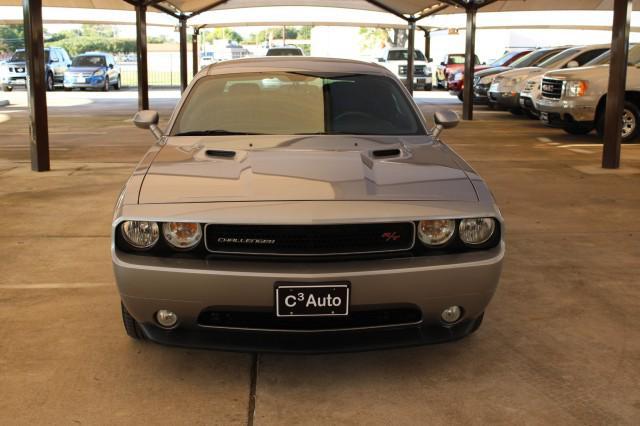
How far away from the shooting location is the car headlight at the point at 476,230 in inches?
132

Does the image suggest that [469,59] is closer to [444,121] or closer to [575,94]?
Result: [575,94]

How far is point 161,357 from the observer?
370 cm

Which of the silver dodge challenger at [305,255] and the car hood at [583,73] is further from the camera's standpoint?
the car hood at [583,73]

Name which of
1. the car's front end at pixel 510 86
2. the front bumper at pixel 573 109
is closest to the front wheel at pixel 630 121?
the front bumper at pixel 573 109

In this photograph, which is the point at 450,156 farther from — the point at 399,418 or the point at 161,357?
the point at 161,357

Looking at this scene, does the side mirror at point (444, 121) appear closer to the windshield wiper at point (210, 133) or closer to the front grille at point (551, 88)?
the windshield wiper at point (210, 133)

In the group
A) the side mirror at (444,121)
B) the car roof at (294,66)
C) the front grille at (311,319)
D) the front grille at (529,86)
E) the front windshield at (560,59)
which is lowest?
the front grille at (311,319)

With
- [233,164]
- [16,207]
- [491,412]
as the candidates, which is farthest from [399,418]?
[16,207]

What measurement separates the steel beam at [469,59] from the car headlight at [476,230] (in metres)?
14.6

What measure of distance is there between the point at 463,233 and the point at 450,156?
76cm

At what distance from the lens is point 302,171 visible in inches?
139

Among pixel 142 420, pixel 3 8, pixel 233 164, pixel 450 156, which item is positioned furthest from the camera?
pixel 3 8

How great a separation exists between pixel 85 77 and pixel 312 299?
94.9 feet

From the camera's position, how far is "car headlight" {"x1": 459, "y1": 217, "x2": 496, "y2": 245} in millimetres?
3352
